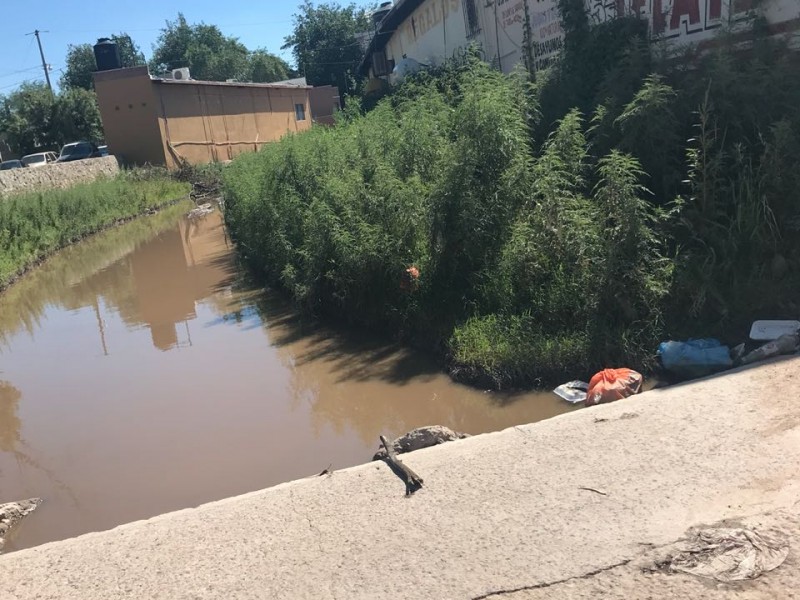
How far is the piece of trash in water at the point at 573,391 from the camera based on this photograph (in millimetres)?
6051

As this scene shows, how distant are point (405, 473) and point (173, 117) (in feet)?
112

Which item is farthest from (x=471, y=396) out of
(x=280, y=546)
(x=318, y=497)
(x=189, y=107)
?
(x=189, y=107)

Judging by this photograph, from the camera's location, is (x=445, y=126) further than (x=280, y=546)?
Yes

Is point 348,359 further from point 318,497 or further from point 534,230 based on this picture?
point 318,497

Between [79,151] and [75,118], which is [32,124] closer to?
[75,118]

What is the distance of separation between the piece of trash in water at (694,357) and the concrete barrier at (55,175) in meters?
20.6

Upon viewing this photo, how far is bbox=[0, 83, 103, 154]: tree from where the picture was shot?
146 ft

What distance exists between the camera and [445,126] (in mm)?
9734

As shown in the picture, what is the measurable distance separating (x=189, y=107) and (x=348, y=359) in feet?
104

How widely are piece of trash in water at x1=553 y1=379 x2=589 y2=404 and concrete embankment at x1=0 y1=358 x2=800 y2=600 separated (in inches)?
46.2

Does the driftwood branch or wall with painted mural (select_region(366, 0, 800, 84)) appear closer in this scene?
the driftwood branch

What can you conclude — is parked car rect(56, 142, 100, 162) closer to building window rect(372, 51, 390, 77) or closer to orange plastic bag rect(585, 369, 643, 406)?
building window rect(372, 51, 390, 77)

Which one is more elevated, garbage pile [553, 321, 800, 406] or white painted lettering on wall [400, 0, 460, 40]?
white painted lettering on wall [400, 0, 460, 40]

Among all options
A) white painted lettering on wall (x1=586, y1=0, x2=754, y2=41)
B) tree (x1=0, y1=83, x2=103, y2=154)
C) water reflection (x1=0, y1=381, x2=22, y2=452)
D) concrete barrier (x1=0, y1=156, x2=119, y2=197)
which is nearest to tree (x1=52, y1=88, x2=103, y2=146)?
tree (x1=0, y1=83, x2=103, y2=154)
